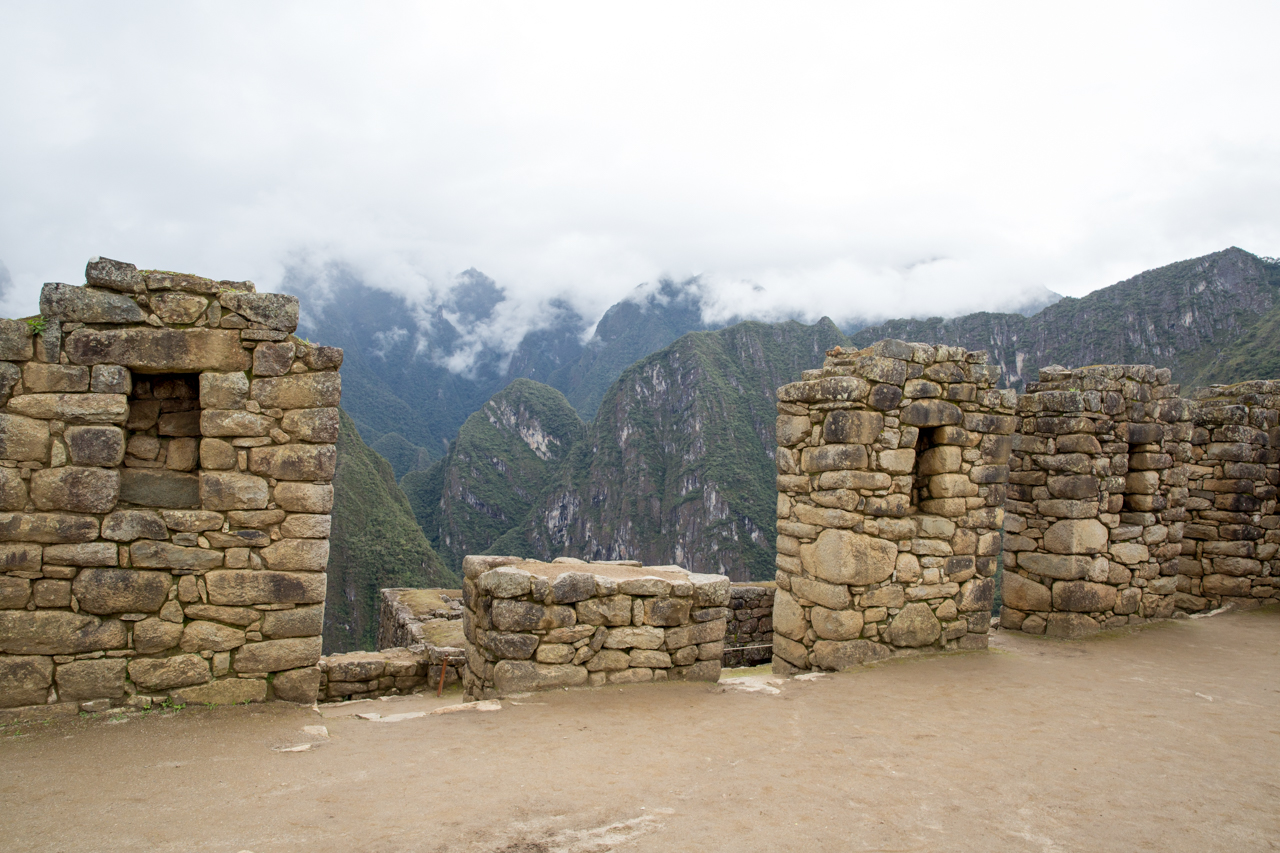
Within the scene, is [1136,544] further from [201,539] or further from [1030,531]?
[201,539]

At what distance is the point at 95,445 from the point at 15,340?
0.77 metres

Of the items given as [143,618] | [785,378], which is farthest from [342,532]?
[785,378]

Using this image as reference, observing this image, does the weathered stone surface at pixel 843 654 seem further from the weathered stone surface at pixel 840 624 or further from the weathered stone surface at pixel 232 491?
the weathered stone surface at pixel 232 491

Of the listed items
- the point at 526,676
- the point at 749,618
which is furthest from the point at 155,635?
the point at 749,618

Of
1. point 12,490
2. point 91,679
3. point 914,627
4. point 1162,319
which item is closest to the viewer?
point 12,490

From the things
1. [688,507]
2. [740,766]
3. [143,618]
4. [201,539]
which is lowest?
[688,507]

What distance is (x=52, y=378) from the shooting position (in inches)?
161

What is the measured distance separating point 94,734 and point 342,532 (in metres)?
47.6

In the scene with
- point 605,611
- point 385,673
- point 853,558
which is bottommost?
point 385,673

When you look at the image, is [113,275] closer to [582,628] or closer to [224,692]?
[224,692]

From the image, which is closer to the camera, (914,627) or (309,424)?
(309,424)

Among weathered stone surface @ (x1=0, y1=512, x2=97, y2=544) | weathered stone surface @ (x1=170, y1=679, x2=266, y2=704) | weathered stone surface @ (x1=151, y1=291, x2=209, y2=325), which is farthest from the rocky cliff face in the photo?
weathered stone surface @ (x1=0, y1=512, x2=97, y2=544)

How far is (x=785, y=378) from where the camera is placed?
321ft

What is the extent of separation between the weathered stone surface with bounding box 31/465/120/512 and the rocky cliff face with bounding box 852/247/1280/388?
2620 inches
